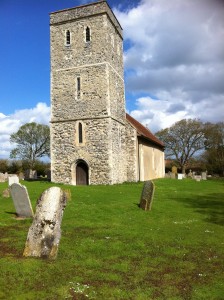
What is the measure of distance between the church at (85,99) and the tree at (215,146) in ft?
90.8

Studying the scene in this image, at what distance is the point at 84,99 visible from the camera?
22891 millimetres

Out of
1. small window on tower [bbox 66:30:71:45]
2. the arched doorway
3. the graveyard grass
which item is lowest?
the graveyard grass

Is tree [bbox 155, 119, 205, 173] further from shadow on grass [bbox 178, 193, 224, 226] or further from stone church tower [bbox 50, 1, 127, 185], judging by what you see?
shadow on grass [bbox 178, 193, 224, 226]

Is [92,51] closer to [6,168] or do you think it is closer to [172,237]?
[172,237]

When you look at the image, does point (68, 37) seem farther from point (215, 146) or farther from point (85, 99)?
point (215, 146)

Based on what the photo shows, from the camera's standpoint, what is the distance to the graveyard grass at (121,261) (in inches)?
175

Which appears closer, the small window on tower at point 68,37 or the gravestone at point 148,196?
the gravestone at point 148,196

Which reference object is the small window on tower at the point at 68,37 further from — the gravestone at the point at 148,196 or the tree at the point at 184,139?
the tree at the point at 184,139

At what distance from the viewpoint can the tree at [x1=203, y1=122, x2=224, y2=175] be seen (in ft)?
156

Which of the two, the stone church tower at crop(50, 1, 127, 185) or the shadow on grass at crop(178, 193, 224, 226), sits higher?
the stone church tower at crop(50, 1, 127, 185)

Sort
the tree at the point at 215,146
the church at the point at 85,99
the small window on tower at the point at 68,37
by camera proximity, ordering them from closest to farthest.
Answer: the church at the point at 85,99 < the small window on tower at the point at 68,37 < the tree at the point at 215,146

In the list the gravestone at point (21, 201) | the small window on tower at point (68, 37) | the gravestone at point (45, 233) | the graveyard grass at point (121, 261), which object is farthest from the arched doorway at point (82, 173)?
the gravestone at point (45, 233)

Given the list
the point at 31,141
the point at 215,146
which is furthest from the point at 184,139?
the point at 31,141

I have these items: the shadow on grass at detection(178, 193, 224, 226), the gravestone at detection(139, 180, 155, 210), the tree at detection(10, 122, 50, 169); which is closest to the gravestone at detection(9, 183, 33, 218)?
the gravestone at detection(139, 180, 155, 210)
